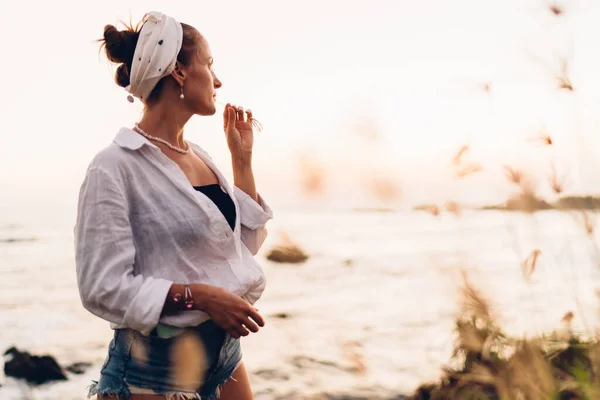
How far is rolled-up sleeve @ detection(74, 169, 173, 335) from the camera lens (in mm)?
1524

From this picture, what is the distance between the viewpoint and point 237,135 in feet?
6.68

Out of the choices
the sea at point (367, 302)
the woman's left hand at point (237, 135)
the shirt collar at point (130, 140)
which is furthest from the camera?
the woman's left hand at point (237, 135)

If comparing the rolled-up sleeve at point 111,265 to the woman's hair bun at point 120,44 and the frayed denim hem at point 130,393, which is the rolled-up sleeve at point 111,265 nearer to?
the frayed denim hem at point 130,393

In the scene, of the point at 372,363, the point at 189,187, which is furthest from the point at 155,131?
the point at 372,363

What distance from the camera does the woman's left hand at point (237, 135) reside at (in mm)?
2035

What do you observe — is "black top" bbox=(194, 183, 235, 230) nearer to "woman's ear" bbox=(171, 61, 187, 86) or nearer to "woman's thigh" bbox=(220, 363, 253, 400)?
"woman's ear" bbox=(171, 61, 187, 86)

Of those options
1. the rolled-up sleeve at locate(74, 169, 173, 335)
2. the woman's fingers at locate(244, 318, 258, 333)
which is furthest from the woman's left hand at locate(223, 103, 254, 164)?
the woman's fingers at locate(244, 318, 258, 333)

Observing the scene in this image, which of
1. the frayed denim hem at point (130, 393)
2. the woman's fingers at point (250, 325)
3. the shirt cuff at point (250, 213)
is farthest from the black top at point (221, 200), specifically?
the frayed denim hem at point (130, 393)

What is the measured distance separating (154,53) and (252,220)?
578 millimetres

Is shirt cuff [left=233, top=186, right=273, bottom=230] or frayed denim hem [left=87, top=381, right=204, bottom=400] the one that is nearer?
frayed denim hem [left=87, top=381, right=204, bottom=400]

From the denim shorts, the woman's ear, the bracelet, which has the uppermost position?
the woman's ear

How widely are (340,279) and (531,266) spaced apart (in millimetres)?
14842

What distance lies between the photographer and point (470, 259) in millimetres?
1959

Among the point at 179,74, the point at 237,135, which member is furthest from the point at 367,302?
the point at 179,74
